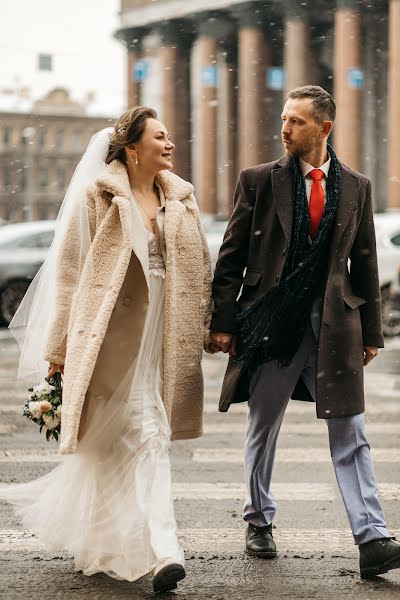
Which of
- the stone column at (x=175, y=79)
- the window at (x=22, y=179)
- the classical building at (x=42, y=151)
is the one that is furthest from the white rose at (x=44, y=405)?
the window at (x=22, y=179)

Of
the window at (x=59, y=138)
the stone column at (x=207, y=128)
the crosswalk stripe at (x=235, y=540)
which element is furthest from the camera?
the window at (x=59, y=138)

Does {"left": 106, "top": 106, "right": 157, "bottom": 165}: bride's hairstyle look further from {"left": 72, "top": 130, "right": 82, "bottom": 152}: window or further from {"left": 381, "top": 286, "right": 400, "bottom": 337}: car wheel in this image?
{"left": 72, "top": 130, "right": 82, "bottom": 152}: window

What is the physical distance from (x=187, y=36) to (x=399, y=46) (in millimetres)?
14572

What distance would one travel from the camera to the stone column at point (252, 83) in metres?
44.8

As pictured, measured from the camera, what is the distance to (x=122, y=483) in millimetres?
5172

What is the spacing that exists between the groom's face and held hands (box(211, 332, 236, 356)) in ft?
2.75

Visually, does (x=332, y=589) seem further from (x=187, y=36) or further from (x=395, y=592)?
(x=187, y=36)

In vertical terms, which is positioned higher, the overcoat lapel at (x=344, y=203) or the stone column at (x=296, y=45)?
the stone column at (x=296, y=45)

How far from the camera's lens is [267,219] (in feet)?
18.0

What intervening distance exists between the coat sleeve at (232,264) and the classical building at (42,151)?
305 ft

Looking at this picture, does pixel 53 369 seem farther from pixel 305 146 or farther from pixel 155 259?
pixel 305 146

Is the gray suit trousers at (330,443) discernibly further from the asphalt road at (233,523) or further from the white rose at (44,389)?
the white rose at (44,389)

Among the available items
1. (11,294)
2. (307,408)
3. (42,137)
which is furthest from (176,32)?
(42,137)

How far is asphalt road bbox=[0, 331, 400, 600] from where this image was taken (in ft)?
16.5
